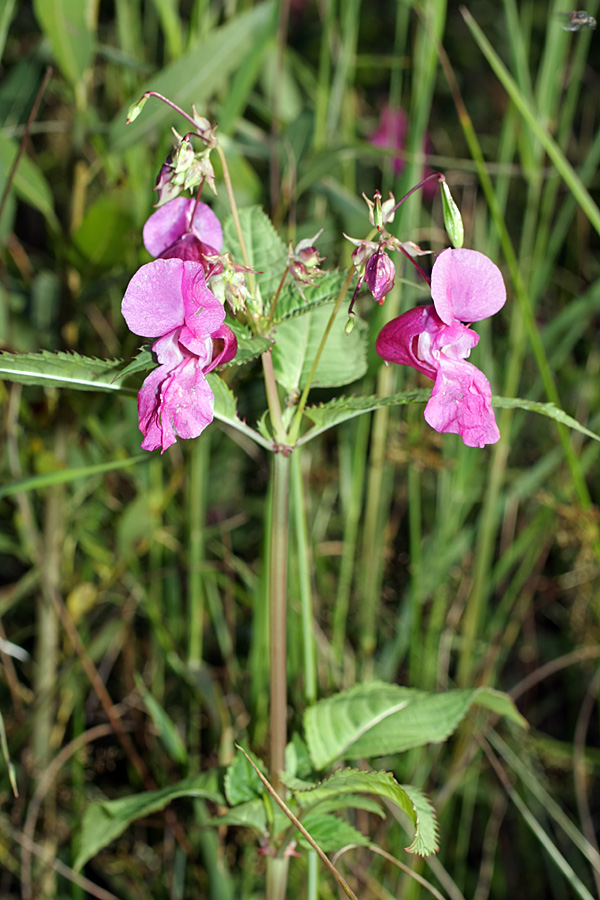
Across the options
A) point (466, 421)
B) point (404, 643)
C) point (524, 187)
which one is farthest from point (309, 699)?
point (524, 187)

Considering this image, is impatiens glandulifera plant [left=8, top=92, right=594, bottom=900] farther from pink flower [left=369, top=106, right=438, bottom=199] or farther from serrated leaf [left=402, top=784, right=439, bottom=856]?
pink flower [left=369, top=106, right=438, bottom=199]

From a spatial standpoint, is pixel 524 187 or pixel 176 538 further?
pixel 524 187

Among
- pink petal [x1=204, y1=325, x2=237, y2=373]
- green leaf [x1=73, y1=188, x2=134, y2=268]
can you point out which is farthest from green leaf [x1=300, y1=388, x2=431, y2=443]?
green leaf [x1=73, y1=188, x2=134, y2=268]

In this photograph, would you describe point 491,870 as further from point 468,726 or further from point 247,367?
point 247,367

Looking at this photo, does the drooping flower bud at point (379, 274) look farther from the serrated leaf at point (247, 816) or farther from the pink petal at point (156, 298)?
the serrated leaf at point (247, 816)

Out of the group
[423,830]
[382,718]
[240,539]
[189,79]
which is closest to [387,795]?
[423,830]

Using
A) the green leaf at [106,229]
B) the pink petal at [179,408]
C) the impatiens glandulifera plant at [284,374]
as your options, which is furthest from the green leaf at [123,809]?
the green leaf at [106,229]
